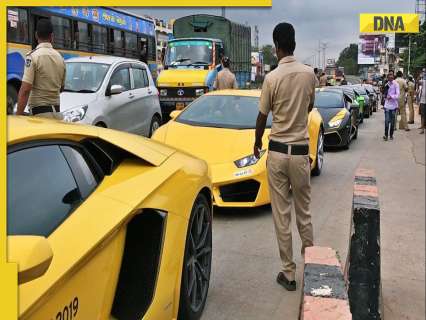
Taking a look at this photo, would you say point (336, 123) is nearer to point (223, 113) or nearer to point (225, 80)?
point (225, 80)

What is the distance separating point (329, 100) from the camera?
501 inches

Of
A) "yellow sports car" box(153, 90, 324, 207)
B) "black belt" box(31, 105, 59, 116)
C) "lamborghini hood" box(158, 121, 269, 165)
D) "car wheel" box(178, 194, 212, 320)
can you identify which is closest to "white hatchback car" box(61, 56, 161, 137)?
"yellow sports car" box(153, 90, 324, 207)

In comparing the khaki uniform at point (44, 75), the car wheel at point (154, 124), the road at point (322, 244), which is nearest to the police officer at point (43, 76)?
the khaki uniform at point (44, 75)

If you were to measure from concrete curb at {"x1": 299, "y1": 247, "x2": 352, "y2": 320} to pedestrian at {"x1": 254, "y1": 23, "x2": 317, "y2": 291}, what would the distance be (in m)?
1.11

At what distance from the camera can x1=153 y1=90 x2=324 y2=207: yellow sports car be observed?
236 inches

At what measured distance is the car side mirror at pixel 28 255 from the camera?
154cm

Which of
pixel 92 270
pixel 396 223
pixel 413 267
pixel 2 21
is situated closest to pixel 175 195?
pixel 92 270

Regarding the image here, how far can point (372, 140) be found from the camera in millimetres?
13844

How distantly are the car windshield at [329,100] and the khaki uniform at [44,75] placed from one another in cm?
766

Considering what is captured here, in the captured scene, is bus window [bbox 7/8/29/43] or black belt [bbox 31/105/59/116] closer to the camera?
black belt [bbox 31/105/59/116]

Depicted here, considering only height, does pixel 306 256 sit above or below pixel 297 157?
below

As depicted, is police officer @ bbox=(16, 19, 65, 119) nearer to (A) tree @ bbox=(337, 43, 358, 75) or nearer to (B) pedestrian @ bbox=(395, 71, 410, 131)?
(B) pedestrian @ bbox=(395, 71, 410, 131)

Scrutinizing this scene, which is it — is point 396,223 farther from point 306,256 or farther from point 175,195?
point 175,195

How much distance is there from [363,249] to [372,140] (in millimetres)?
10873
